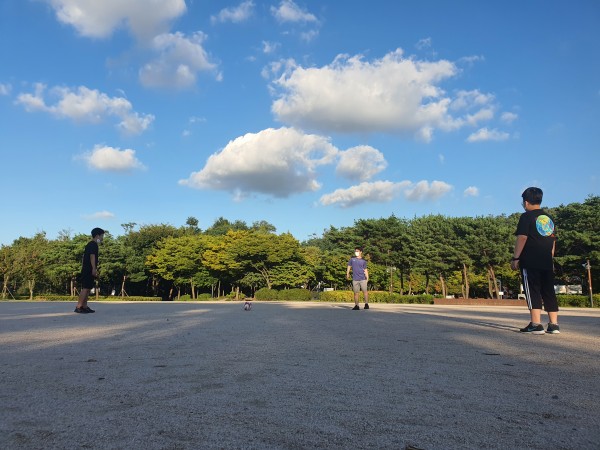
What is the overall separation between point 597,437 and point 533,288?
4408 millimetres

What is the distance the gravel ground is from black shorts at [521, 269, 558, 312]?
4.01 ft

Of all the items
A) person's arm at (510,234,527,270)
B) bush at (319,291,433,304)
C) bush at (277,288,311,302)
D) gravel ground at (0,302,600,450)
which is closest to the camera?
gravel ground at (0,302,600,450)

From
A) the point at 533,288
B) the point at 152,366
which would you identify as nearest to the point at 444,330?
the point at 533,288

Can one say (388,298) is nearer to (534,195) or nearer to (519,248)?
(534,195)

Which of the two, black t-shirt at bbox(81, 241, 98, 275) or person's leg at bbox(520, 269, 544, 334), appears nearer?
person's leg at bbox(520, 269, 544, 334)

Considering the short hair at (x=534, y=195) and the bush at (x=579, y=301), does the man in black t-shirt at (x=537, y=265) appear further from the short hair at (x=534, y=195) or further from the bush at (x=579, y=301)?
the bush at (x=579, y=301)

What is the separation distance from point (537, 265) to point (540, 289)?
34cm

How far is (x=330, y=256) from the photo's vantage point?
145 ft

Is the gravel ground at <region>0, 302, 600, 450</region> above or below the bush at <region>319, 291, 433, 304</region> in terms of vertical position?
above

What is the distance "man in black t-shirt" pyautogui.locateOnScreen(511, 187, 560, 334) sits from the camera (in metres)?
5.70

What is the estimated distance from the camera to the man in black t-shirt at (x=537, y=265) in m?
5.70

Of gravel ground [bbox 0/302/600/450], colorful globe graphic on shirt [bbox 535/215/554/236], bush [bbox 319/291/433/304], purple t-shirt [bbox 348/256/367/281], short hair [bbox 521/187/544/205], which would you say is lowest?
bush [bbox 319/291/433/304]

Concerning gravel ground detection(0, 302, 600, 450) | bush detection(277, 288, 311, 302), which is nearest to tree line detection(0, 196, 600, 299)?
bush detection(277, 288, 311, 302)

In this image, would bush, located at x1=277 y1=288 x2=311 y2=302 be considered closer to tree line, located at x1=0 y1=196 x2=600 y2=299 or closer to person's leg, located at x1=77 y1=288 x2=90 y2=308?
tree line, located at x1=0 y1=196 x2=600 y2=299
